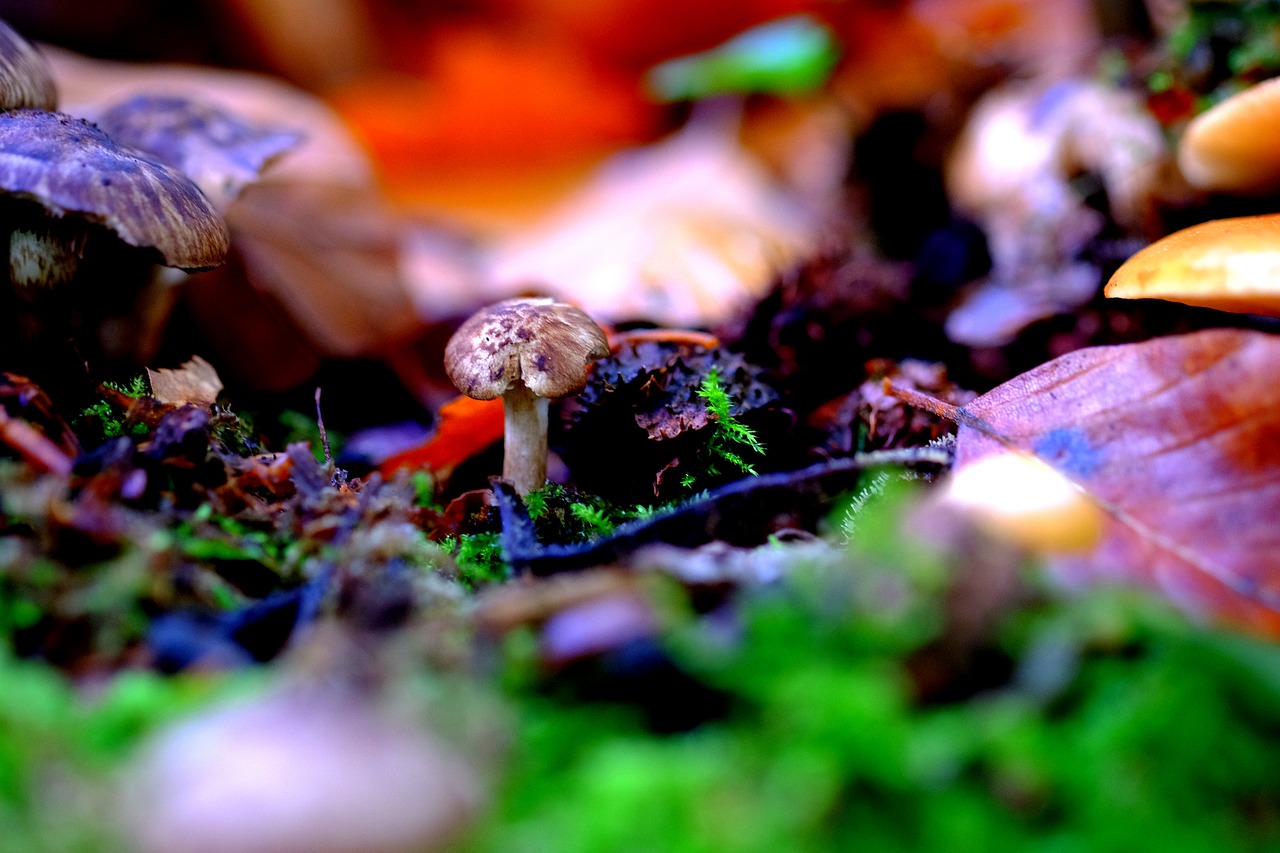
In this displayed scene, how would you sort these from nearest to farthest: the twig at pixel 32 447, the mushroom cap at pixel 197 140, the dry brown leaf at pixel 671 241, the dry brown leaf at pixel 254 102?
the twig at pixel 32 447, the mushroom cap at pixel 197 140, the dry brown leaf at pixel 671 241, the dry brown leaf at pixel 254 102

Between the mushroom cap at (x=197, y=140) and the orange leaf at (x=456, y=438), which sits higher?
the mushroom cap at (x=197, y=140)

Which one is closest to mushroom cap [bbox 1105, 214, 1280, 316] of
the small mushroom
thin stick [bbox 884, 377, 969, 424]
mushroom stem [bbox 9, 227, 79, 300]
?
thin stick [bbox 884, 377, 969, 424]

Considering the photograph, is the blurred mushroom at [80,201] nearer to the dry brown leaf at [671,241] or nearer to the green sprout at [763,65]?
the dry brown leaf at [671,241]

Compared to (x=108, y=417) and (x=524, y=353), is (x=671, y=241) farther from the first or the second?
(x=108, y=417)

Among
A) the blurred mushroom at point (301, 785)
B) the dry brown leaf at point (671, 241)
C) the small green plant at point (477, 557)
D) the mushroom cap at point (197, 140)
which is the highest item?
the dry brown leaf at point (671, 241)

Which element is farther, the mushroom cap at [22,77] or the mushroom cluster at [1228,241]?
the mushroom cap at [22,77]

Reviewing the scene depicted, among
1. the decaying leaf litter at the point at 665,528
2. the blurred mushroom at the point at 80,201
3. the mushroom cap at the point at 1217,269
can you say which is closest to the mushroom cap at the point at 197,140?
the decaying leaf litter at the point at 665,528

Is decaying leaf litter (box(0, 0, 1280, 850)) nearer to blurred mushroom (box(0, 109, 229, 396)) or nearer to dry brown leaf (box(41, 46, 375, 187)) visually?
blurred mushroom (box(0, 109, 229, 396))

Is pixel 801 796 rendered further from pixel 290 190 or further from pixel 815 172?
pixel 815 172
